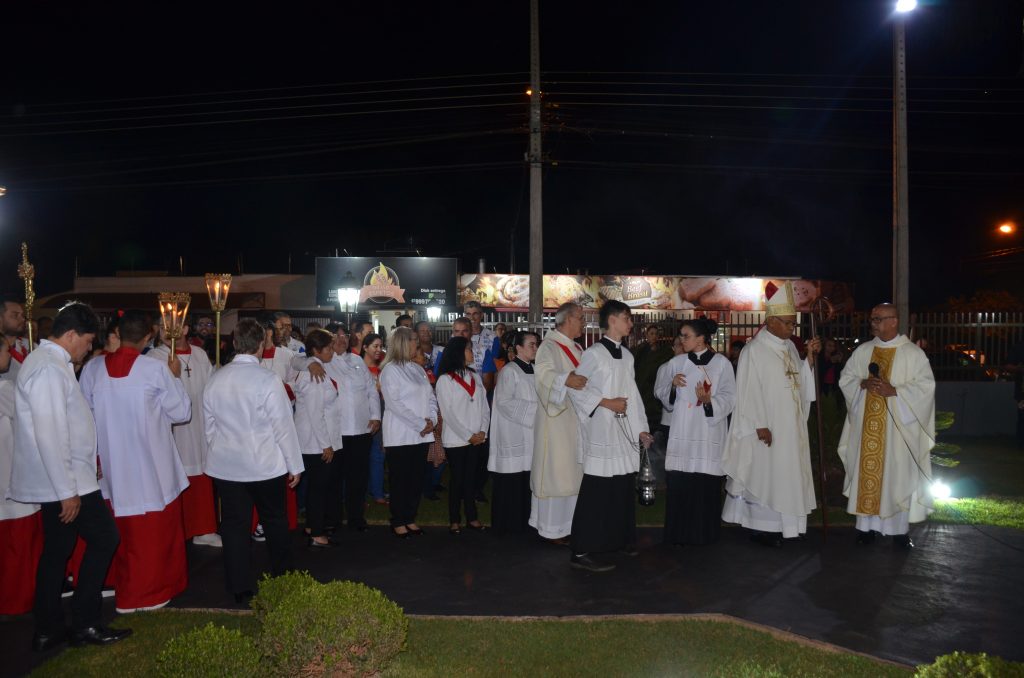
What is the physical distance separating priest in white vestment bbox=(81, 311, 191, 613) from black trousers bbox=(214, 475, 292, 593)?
1.43ft

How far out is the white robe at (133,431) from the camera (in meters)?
5.66

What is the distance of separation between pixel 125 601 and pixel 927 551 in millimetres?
6832

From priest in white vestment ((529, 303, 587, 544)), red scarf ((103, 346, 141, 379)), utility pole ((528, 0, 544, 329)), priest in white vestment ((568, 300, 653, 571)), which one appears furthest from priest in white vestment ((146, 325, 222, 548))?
utility pole ((528, 0, 544, 329))

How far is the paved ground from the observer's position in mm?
5309

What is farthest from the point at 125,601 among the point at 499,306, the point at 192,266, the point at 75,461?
the point at 192,266

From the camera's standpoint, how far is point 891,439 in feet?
24.8

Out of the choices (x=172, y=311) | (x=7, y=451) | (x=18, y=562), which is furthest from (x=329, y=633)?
(x=172, y=311)

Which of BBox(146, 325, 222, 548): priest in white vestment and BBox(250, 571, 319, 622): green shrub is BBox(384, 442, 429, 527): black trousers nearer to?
BBox(146, 325, 222, 548): priest in white vestment

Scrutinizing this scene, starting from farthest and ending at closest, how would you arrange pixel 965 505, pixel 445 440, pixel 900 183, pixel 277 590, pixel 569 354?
pixel 900 183, pixel 965 505, pixel 445 440, pixel 569 354, pixel 277 590

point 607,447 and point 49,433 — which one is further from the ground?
point 49,433

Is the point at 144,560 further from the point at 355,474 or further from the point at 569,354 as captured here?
the point at 569,354

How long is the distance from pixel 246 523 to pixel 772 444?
4.84m

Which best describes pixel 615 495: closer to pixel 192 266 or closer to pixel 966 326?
pixel 966 326

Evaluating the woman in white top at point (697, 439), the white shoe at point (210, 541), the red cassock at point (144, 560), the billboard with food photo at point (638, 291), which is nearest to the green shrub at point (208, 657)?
the red cassock at point (144, 560)
